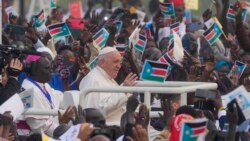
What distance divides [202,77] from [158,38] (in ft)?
20.6

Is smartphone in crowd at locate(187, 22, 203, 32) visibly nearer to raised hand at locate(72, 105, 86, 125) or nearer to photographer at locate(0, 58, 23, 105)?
photographer at locate(0, 58, 23, 105)

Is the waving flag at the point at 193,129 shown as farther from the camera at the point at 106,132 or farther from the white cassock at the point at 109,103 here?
the white cassock at the point at 109,103

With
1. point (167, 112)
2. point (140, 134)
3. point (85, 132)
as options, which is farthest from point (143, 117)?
point (140, 134)

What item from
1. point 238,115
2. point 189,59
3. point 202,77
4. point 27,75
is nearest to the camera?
point 238,115

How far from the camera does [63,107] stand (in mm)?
13656

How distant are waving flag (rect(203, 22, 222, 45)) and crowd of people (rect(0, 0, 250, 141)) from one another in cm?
26

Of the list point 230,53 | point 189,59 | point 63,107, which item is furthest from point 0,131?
point 230,53

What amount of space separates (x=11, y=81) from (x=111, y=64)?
1515 mm

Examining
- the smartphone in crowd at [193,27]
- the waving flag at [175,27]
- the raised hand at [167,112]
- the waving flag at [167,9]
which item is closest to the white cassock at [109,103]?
the raised hand at [167,112]

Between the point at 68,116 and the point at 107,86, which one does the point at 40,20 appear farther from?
the point at 68,116

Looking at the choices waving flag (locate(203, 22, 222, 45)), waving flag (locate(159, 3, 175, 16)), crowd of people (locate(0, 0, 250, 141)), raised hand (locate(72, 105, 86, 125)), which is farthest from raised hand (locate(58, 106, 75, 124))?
waving flag (locate(159, 3, 175, 16))

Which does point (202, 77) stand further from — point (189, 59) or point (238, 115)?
point (238, 115)

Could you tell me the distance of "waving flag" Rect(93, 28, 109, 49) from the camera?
17734mm

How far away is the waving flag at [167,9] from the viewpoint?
71.8 feet
